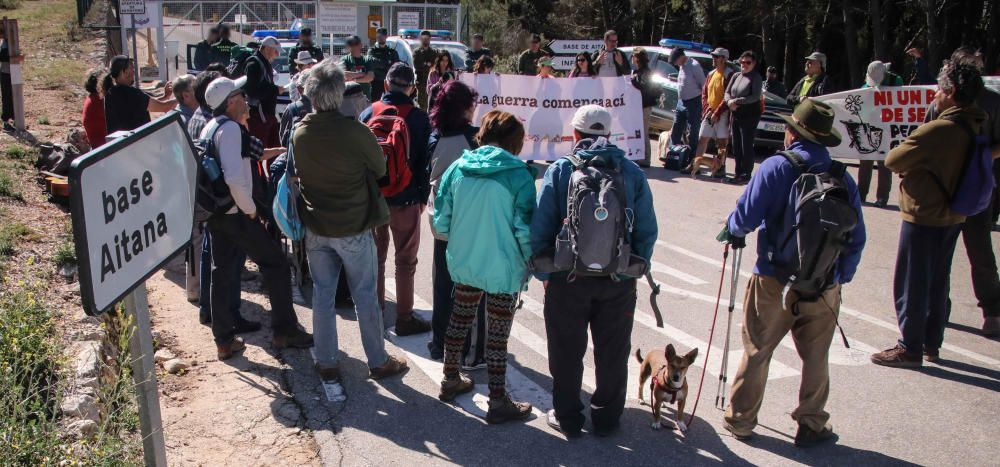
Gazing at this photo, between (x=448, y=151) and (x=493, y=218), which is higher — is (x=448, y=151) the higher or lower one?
the higher one

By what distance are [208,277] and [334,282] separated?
1.46m

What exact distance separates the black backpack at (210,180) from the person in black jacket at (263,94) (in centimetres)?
274

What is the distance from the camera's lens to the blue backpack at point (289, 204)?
502 cm

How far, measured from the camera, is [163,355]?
216 inches

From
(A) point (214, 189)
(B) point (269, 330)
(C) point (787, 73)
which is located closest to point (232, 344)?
(B) point (269, 330)

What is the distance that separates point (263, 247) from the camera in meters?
5.54

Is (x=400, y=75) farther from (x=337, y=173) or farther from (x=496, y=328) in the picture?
(x=496, y=328)

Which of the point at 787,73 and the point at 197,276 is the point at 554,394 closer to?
the point at 197,276

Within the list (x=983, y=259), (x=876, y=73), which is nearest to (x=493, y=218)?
(x=983, y=259)

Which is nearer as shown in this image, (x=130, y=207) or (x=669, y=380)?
(x=130, y=207)

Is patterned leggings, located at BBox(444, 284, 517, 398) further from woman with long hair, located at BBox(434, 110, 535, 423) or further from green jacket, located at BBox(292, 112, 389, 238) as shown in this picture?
green jacket, located at BBox(292, 112, 389, 238)

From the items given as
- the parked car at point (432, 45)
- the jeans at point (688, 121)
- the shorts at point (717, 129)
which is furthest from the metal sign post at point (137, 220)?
the parked car at point (432, 45)

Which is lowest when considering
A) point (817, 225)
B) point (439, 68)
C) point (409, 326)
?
point (409, 326)

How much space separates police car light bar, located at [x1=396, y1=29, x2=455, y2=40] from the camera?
23830mm
